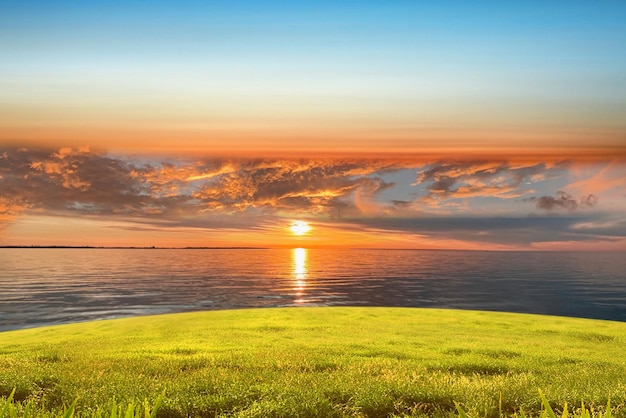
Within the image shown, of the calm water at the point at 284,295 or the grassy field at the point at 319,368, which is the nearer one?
the grassy field at the point at 319,368

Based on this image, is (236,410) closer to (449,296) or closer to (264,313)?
(264,313)

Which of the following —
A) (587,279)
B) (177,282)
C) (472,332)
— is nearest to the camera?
(472,332)

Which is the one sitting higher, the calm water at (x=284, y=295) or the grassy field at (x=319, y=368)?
the grassy field at (x=319, y=368)

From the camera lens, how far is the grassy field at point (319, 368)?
325 inches

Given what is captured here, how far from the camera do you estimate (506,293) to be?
80188 millimetres

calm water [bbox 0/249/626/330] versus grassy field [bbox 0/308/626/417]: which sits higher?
grassy field [bbox 0/308/626/417]

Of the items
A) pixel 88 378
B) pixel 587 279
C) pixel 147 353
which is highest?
pixel 88 378

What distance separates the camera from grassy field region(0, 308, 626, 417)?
825 centimetres

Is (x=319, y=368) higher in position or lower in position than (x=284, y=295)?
higher

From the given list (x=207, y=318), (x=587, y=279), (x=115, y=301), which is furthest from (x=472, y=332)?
(x=587, y=279)

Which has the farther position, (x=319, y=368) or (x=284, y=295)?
(x=284, y=295)

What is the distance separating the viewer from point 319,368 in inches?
430

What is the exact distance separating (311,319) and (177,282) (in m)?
79.2

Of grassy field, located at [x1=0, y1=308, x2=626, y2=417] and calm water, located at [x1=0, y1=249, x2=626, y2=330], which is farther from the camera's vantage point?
calm water, located at [x1=0, y1=249, x2=626, y2=330]
